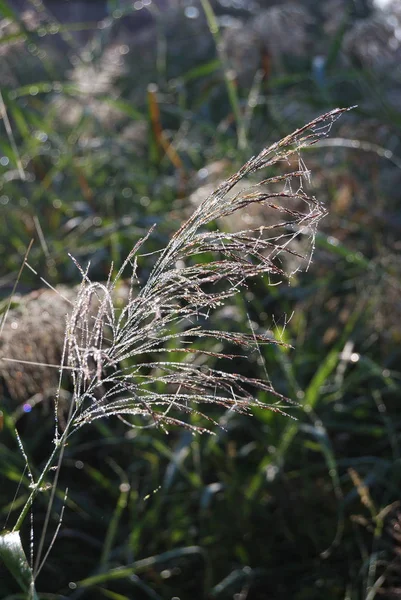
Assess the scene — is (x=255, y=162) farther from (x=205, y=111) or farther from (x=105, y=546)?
(x=205, y=111)

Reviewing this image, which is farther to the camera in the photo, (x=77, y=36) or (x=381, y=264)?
(x=77, y=36)

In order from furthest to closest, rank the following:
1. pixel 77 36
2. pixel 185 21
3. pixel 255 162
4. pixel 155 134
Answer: pixel 77 36
pixel 185 21
pixel 155 134
pixel 255 162

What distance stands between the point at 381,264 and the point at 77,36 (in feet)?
18.4

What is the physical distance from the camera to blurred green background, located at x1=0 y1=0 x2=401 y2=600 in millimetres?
1914

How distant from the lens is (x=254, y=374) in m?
2.42

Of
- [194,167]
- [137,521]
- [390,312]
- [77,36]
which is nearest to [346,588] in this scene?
[137,521]

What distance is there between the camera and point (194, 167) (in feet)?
11.0

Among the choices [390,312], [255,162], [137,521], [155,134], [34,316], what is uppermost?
[255,162]

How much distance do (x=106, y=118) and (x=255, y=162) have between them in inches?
97.5

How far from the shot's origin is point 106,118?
328 cm

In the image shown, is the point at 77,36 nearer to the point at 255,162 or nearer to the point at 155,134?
the point at 155,134

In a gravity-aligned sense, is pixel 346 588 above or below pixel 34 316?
below

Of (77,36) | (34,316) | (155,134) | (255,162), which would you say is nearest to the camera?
(255,162)

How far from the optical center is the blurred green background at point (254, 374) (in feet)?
6.28
